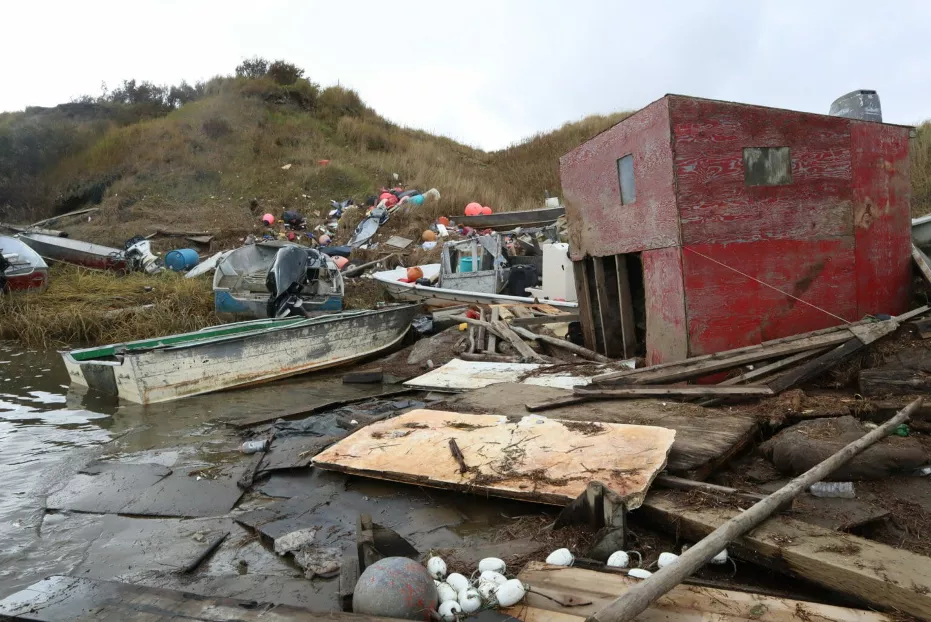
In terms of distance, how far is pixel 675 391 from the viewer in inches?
227

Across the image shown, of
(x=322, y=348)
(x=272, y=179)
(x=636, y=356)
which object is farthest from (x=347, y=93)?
(x=636, y=356)

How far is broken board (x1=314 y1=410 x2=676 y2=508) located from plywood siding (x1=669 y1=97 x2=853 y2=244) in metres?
2.75

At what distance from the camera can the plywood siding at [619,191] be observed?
6.47m

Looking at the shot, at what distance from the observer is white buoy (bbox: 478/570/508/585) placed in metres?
3.06

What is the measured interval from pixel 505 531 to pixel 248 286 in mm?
11508

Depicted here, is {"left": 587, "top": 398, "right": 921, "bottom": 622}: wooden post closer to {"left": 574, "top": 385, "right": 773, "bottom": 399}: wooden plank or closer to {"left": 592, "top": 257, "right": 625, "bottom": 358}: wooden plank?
{"left": 574, "top": 385, "right": 773, "bottom": 399}: wooden plank

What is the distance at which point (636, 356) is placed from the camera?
827 cm

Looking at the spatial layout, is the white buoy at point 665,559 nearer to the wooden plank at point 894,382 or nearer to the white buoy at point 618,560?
the white buoy at point 618,560

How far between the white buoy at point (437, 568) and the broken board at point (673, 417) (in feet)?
5.89

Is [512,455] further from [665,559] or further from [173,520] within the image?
[173,520]

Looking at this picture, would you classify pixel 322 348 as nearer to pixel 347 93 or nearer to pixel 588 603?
pixel 588 603

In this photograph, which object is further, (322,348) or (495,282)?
(495,282)

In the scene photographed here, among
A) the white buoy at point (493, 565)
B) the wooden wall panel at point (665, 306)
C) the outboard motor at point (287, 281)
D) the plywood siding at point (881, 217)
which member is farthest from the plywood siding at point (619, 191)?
the outboard motor at point (287, 281)

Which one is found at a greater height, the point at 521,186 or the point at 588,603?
the point at 521,186
